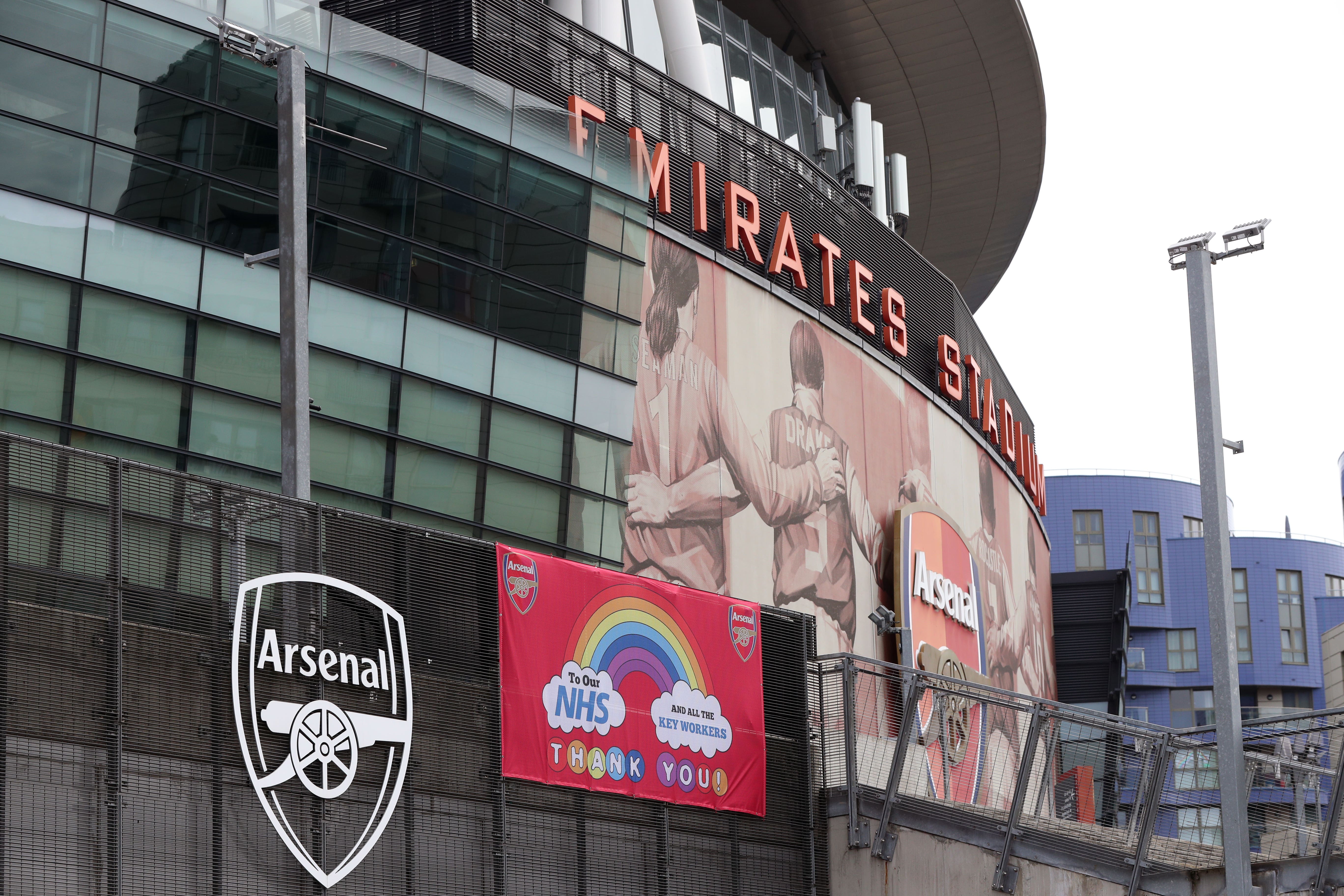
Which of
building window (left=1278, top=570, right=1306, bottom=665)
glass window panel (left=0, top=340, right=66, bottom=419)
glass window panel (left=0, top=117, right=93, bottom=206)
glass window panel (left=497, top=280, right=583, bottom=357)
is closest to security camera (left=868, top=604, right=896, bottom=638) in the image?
glass window panel (left=497, top=280, right=583, bottom=357)

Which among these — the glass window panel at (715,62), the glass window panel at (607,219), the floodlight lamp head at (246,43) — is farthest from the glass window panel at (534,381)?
the glass window panel at (715,62)

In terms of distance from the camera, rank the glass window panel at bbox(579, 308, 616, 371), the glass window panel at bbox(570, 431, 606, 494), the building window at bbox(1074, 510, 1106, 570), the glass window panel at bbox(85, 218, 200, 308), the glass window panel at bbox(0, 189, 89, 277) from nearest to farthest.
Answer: the glass window panel at bbox(0, 189, 89, 277) < the glass window panel at bbox(85, 218, 200, 308) < the glass window panel at bbox(570, 431, 606, 494) < the glass window panel at bbox(579, 308, 616, 371) < the building window at bbox(1074, 510, 1106, 570)

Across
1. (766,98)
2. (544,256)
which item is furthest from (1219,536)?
(766,98)

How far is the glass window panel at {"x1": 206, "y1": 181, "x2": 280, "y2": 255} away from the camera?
77.7 feet

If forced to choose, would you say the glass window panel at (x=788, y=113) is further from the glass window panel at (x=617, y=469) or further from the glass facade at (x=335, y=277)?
the glass window panel at (x=617, y=469)

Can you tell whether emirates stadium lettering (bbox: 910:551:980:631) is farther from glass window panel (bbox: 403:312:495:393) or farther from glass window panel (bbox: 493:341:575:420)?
glass window panel (bbox: 403:312:495:393)

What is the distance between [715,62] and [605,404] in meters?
16.5

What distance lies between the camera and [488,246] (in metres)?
26.1

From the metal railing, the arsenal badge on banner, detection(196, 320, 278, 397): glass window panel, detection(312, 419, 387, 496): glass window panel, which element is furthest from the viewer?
the arsenal badge on banner

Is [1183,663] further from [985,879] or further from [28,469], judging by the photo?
[28,469]

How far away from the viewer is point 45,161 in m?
22.3

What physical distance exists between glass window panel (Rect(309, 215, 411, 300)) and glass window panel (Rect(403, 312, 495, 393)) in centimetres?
61

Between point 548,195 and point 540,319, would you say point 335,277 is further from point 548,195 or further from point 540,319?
point 548,195

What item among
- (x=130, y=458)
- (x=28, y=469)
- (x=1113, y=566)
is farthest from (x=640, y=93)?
(x=1113, y=566)
